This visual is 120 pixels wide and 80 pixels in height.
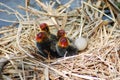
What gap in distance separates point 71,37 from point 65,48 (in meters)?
0.30

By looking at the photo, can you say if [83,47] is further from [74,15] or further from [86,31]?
[74,15]

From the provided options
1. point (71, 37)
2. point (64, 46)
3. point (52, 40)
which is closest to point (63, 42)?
point (64, 46)

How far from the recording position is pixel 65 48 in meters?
2.89

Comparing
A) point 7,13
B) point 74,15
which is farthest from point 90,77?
point 7,13

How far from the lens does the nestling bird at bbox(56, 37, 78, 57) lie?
2.87 metres

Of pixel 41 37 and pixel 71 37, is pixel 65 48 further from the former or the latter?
pixel 71 37

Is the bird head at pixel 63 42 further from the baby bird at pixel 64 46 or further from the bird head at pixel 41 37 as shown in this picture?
the bird head at pixel 41 37

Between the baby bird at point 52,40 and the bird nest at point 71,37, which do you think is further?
the baby bird at point 52,40

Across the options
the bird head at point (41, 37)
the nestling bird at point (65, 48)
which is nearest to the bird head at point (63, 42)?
the nestling bird at point (65, 48)

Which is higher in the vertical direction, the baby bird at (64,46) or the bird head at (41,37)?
the bird head at (41,37)

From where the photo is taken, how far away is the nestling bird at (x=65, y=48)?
113 inches

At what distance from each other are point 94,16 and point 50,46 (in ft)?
1.72

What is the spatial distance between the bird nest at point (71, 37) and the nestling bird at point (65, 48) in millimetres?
46

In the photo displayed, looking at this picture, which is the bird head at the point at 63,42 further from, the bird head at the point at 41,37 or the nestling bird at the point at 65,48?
the bird head at the point at 41,37
